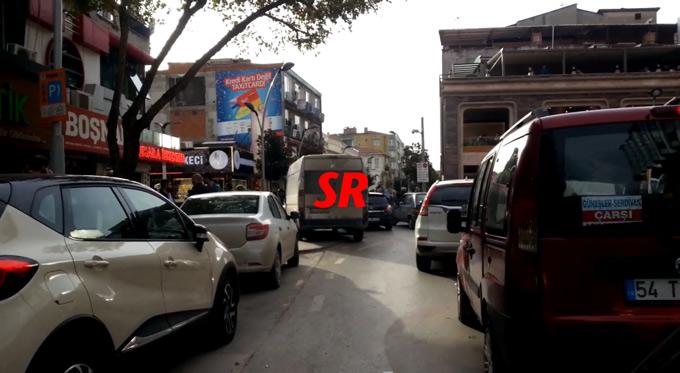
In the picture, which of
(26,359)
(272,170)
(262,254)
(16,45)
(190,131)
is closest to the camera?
(26,359)

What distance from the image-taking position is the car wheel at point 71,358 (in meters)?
2.89

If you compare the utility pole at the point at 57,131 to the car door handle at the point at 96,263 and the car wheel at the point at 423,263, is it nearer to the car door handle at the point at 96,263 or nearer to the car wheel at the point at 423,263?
the car wheel at the point at 423,263

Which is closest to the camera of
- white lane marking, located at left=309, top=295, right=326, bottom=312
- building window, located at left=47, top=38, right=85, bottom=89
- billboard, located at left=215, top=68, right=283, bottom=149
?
white lane marking, located at left=309, top=295, right=326, bottom=312

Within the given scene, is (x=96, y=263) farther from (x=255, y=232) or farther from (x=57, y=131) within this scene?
(x=57, y=131)

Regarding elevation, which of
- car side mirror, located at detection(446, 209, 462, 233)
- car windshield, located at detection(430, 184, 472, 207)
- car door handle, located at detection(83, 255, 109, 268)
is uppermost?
car windshield, located at detection(430, 184, 472, 207)

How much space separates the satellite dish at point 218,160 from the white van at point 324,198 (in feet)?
72.4

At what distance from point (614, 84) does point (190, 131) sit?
33.4 metres

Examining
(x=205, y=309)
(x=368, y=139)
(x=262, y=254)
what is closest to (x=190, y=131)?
(x=262, y=254)

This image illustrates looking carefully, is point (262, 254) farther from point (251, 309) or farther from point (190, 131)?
point (190, 131)

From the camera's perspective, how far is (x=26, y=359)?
9.11ft

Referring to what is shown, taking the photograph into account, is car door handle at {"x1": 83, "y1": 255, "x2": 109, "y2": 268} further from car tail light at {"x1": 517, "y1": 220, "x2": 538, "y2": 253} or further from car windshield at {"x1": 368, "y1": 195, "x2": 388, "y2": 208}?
car windshield at {"x1": 368, "y1": 195, "x2": 388, "y2": 208}

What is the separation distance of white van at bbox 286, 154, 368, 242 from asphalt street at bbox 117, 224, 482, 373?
6.60m

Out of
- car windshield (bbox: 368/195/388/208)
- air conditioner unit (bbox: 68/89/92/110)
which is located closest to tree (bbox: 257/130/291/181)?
car windshield (bbox: 368/195/388/208)

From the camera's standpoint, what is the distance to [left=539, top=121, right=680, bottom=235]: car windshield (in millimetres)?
2980
